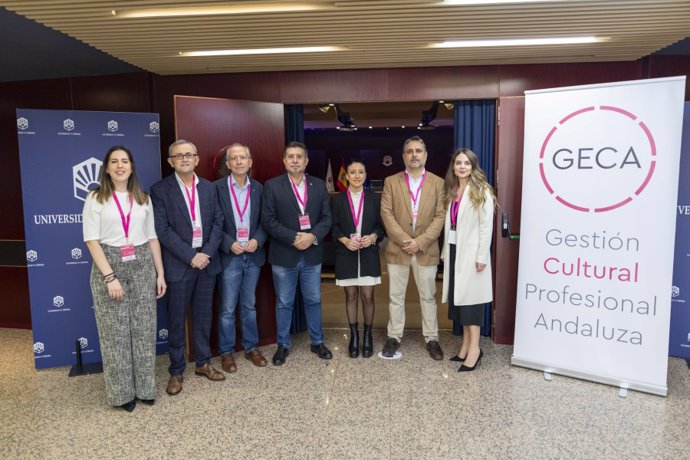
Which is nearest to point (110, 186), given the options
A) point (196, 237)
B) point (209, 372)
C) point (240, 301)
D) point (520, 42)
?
point (196, 237)

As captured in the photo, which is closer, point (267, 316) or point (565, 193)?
point (565, 193)

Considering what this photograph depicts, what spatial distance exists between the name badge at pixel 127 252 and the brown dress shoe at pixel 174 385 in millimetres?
1013

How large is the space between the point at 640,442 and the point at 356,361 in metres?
2.02

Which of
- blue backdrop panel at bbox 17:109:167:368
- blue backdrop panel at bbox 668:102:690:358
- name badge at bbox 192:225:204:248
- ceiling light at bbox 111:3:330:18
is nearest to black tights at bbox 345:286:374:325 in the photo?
name badge at bbox 192:225:204:248

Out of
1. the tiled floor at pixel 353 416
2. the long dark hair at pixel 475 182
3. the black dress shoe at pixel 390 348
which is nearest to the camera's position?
the tiled floor at pixel 353 416

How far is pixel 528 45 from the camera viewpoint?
3.64 m

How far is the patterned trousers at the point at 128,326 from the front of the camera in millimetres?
2965

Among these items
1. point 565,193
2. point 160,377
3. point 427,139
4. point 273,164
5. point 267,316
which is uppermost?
point 427,139

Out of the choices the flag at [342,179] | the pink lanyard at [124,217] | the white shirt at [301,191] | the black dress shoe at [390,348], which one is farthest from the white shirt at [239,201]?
the flag at [342,179]

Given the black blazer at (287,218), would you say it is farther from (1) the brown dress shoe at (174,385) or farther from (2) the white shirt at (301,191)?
(1) the brown dress shoe at (174,385)

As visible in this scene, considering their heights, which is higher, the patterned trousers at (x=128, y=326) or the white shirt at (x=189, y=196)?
the white shirt at (x=189, y=196)

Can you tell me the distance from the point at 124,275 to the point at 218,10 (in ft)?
5.77

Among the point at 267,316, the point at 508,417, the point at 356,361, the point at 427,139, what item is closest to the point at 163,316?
the point at 267,316

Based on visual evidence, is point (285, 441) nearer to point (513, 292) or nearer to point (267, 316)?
point (267, 316)
